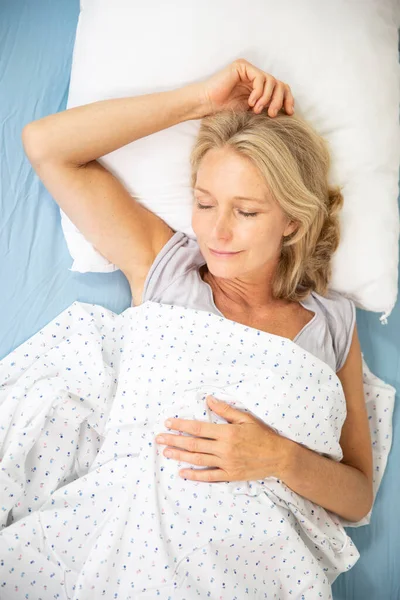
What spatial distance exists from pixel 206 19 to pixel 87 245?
0.56 metres

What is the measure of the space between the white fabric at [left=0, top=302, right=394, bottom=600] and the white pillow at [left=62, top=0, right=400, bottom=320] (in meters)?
0.27

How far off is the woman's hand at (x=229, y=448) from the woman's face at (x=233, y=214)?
0.96 feet

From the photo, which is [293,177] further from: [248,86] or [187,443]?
[187,443]

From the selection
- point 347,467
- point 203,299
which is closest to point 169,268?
point 203,299

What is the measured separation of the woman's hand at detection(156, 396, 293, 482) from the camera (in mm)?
1326

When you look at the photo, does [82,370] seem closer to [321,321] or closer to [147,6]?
[321,321]

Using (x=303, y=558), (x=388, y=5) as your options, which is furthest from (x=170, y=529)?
(x=388, y=5)

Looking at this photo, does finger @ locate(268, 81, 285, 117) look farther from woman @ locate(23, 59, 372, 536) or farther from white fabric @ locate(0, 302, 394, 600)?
white fabric @ locate(0, 302, 394, 600)

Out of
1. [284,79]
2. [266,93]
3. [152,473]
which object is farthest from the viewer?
[284,79]

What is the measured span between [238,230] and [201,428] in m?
0.40

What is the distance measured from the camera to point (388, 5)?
1.67m

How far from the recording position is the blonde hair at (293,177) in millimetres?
1375

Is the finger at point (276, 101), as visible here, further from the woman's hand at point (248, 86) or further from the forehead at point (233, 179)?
the forehead at point (233, 179)

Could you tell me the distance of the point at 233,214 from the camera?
137 centimetres
